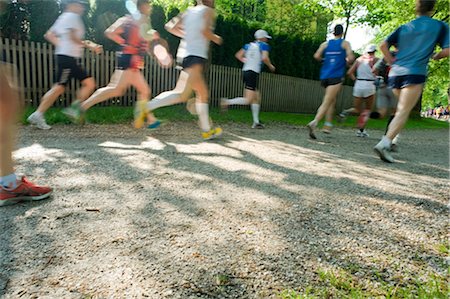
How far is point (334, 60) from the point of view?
6.83m

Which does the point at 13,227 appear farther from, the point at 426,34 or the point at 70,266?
the point at 426,34

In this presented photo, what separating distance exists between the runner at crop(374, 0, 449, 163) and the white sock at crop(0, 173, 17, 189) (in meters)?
4.41

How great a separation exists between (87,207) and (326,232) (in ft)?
5.75

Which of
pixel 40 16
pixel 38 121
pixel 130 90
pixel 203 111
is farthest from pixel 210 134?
pixel 40 16

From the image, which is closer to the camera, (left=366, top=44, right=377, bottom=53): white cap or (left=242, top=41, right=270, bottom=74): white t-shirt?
(left=242, top=41, right=270, bottom=74): white t-shirt

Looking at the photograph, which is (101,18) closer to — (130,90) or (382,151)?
(130,90)

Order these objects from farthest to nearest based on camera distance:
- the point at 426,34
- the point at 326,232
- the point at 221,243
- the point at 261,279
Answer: the point at 426,34
the point at 326,232
the point at 221,243
the point at 261,279

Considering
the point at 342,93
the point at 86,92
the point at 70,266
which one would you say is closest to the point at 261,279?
the point at 70,266

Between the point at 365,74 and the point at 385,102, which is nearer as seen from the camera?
the point at 385,102

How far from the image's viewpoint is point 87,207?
8.62 feet

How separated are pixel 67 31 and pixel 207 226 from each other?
4.87 metres

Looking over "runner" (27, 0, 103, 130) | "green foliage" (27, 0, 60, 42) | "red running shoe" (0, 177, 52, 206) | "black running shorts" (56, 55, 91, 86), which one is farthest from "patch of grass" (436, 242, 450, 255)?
"green foliage" (27, 0, 60, 42)

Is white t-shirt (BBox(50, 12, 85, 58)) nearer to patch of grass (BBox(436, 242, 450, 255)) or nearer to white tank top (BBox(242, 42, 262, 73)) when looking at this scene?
white tank top (BBox(242, 42, 262, 73))

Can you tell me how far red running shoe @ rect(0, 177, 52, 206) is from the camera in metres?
2.57
